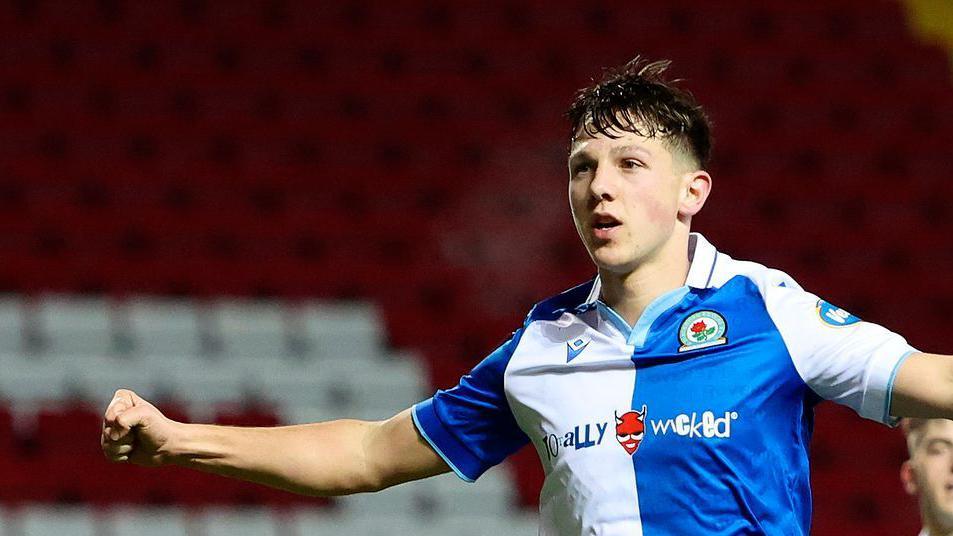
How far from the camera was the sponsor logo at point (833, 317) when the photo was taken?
241 centimetres

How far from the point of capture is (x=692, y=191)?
2.67 m

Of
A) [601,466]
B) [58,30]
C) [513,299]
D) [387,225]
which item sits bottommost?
[601,466]

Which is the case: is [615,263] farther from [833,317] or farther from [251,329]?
[251,329]

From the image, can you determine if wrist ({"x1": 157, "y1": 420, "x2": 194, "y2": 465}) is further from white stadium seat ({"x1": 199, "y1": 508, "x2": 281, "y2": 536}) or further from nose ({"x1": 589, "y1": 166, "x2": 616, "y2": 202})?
white stadium seat ({"x1": 199, "y1": 508, "x2": 281, "y2": 536})

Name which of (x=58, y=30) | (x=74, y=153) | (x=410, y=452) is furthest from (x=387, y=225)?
(x=410, y=452)

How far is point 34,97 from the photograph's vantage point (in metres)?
8.59

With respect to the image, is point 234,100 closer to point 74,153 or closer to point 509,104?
point 74,153

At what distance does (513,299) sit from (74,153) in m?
2.63

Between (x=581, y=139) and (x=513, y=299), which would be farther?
(x=513, y=299)

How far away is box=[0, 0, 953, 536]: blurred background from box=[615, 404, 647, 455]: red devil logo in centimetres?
446

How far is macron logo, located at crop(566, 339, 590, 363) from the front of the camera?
8.68ft

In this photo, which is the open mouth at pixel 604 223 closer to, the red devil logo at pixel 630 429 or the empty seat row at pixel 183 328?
the red devil logo at pixel 630 429

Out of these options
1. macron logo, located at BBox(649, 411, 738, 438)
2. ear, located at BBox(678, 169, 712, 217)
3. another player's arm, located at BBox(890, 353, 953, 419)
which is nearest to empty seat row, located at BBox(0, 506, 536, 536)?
ear, located at BBox(678, 169, 712, 217)

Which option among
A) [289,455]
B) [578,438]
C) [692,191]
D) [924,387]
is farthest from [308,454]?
[924,387]
